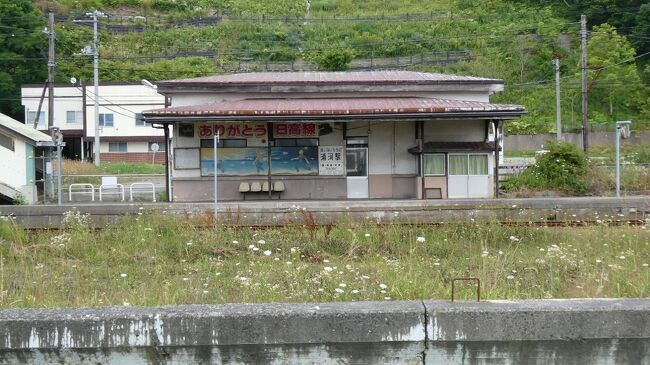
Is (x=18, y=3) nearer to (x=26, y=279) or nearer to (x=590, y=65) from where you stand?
(x=590, y=65)

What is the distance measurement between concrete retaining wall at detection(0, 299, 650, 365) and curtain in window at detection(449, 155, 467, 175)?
19.6 m

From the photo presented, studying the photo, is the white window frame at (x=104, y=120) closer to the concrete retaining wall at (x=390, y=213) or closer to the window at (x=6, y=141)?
the window at (x=6, y=141)

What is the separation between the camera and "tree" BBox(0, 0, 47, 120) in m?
57.8

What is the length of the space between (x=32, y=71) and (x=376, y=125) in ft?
162

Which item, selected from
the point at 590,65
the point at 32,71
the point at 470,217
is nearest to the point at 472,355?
the point at 470,217

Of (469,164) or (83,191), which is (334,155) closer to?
(469,164)

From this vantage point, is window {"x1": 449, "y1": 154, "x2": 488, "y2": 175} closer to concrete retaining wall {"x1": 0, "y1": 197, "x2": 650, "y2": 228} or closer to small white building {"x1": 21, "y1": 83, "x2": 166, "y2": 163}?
concrete retaining wall {"x1": 0, "y1": 197, "x2": 650, "y2": 228}

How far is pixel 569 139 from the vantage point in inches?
1797

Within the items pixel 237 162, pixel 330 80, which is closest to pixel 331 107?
pixel 330 80

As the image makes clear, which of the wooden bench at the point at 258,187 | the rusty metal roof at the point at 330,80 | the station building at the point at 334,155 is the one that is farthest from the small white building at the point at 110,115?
the wooden bench at the point at 258,187

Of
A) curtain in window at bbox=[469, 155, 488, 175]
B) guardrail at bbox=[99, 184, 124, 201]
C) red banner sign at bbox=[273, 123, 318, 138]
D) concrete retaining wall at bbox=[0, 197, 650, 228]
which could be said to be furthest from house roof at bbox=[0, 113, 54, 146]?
curtain in window at bbox=[469, 155, 488, 175]

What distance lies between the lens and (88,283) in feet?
22.6

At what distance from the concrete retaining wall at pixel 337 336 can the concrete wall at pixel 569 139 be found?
45052 mm

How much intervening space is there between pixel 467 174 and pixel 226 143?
9231 millimetres
